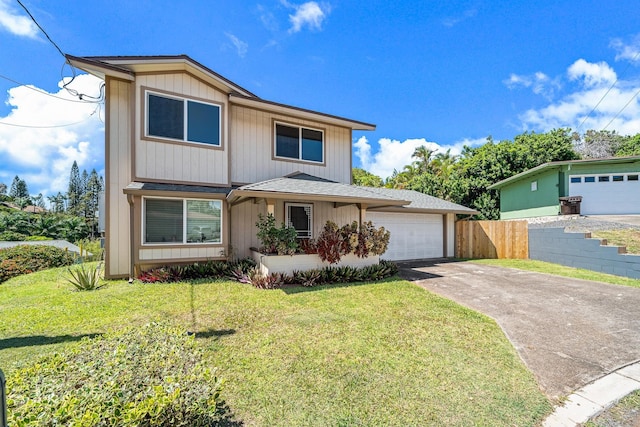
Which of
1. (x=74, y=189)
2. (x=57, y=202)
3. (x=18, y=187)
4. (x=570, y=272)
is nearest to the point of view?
(x=570, y=272)

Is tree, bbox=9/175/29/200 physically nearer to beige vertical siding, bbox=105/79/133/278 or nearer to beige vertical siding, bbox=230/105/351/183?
beige vertical siding, bbox=105/79/133/278

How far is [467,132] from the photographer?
94.3ft

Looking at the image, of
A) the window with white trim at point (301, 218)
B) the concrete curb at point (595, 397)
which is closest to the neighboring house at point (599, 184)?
the window with white trim at point (301, 218)

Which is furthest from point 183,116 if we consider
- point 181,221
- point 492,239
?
point 492,239

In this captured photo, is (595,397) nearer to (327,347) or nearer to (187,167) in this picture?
(327,347)

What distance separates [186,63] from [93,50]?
2692mm

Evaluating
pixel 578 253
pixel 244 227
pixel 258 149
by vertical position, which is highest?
pixel 258 149

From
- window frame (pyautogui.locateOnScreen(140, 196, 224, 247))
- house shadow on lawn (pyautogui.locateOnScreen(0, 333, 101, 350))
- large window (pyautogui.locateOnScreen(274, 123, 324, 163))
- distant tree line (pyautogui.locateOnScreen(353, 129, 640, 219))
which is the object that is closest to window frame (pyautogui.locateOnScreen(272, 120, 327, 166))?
large window (pyautogui.locateOnScreen(274, 123, 324, 163))

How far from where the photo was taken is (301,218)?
1073cm

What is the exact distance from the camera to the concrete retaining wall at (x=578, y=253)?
28.7ft

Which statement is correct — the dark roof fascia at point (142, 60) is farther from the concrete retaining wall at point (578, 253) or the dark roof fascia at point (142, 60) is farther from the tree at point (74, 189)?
the tree at point (74, 189)

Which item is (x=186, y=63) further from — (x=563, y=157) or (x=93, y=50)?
(x=563, y=157)

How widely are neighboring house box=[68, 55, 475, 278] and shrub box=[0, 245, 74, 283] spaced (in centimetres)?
504

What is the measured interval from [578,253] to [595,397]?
10259mm
